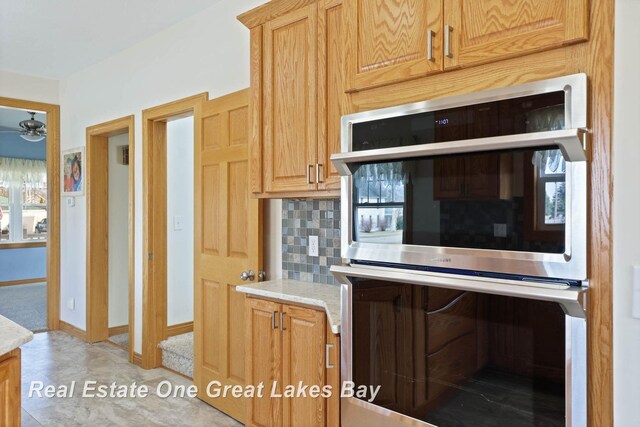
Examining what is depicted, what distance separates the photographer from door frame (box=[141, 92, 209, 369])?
12.2 feet

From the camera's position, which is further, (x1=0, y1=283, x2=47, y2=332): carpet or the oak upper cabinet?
(x1=0, y1=283, x2=47, y2=332): carpet

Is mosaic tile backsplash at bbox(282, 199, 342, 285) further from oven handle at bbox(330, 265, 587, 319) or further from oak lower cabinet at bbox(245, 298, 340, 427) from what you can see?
oven handle at bbox(330, 265, 587, 319)

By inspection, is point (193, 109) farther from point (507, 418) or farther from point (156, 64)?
point (507, 418)

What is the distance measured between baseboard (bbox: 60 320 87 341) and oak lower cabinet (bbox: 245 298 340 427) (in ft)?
10.1

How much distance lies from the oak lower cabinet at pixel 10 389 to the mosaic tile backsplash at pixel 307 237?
1410 mm

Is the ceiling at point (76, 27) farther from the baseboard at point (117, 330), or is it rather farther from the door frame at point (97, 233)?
the baseboard at point (117, 330)

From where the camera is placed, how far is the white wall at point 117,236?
470 centimetres

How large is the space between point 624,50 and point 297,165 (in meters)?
1.37

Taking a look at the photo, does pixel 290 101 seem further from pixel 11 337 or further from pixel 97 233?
pixel 97 233

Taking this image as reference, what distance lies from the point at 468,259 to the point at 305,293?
99 centimetres

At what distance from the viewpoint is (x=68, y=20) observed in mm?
3338

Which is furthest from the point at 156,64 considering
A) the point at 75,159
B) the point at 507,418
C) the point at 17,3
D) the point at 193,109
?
the point at 507,418

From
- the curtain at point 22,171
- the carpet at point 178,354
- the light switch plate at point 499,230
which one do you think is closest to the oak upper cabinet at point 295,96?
the light switch plate at point 499,230

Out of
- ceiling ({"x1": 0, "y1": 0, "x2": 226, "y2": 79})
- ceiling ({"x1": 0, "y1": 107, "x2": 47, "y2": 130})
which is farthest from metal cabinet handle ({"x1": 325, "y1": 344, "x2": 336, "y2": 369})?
ceiling ({"x1": 0, "y1": 107, "x2": 47, "y2": 130})
